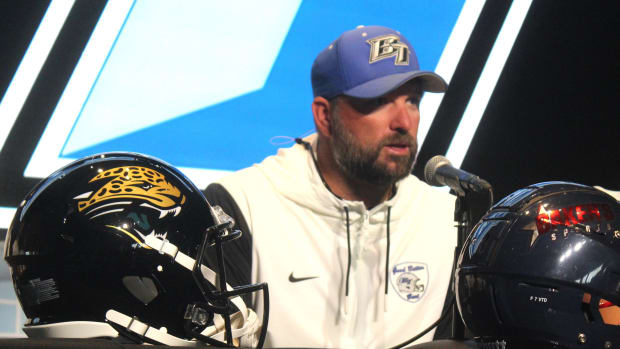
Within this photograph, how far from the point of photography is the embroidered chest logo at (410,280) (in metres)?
2.01

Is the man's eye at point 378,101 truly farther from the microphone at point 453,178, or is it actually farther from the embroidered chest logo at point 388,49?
the microphone at point 453,178

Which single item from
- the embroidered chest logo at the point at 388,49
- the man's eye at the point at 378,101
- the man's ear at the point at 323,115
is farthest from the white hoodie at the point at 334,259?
the embroidered chest logo at the point at 388,49

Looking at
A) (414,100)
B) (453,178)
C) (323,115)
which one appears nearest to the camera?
(453,178)

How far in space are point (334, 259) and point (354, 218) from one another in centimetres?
13

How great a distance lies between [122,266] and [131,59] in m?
1.44

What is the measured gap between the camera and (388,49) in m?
2.07

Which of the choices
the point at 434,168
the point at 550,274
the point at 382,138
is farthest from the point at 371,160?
the point at 550,274

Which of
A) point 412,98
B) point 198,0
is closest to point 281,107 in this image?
point 198,0

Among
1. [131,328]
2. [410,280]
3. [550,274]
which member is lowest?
[131,328]

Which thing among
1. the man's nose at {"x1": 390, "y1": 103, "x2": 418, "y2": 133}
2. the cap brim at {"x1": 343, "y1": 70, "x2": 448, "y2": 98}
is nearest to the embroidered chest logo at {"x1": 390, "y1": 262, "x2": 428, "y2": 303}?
the man's nose at {"x1": 390, "y1": 103, "x2": 418, "y2": 133}

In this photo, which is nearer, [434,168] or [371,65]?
[434,168]

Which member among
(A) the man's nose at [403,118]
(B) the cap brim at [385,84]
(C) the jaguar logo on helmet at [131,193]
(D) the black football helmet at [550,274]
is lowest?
(C) the jaguar logo on helmet at [131,193]

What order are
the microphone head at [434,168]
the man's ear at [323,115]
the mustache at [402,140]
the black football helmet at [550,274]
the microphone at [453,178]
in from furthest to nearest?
the man's ear at [323,115]
the mustache at [402,140]
the microphone head at [434,168]
the microphone at [453,178]
the black football helmet at [550,274]

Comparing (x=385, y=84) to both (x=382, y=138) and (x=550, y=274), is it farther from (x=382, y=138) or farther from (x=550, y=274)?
(x=550, y=274)
